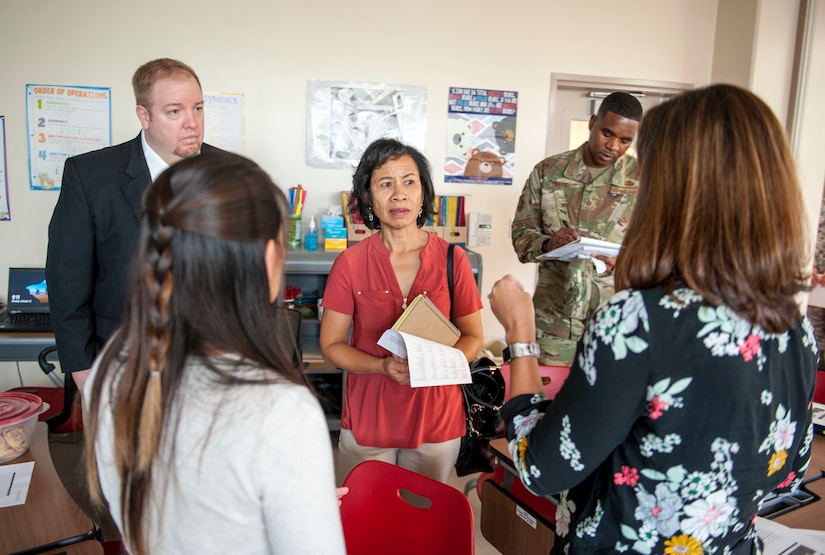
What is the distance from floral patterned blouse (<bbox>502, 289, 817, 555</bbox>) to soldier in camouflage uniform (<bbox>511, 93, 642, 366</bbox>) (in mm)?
1584

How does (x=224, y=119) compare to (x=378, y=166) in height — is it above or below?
above

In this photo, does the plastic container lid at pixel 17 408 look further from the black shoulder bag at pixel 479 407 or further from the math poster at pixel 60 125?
the math poster at pixel 60 125

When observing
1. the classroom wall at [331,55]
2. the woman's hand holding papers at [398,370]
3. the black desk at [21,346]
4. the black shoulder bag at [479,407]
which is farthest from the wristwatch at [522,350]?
the black desk at [21,346]

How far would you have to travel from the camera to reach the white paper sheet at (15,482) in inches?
51.3

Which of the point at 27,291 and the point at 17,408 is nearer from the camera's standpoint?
the point at 17,408

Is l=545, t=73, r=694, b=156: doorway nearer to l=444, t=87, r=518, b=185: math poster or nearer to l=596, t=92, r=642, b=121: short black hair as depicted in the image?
l=444, t=87, r=518, b=185: math poster

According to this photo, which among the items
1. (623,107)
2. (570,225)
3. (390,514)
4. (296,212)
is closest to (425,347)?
(390,514)

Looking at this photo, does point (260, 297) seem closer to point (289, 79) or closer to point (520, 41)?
point (289, 79)

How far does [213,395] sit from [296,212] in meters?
2.73

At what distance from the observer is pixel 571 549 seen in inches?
38.2

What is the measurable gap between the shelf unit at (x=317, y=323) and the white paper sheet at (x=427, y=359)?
4.63 feet

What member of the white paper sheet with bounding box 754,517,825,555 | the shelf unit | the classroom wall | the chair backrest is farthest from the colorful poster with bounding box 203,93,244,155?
the white paper sheet with bounding box 754,517,825,555

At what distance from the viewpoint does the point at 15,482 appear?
1.38 m

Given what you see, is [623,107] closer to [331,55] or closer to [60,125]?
[331,55]
